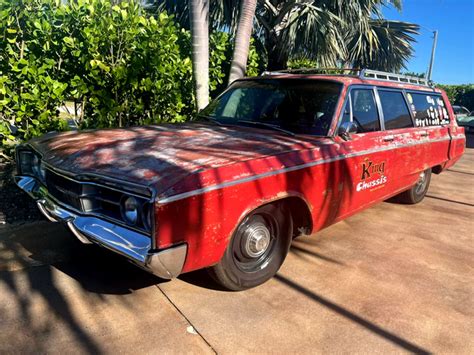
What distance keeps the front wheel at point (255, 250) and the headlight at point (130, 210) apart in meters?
0.72

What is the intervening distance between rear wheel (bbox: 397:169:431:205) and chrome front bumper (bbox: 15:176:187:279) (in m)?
4.15

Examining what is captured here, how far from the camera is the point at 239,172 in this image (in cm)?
272

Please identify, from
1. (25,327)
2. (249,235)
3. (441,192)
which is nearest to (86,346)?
(25,327)

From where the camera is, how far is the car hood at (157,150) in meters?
2.61

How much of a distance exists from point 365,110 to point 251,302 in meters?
2.32

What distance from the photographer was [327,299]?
311 centimetres

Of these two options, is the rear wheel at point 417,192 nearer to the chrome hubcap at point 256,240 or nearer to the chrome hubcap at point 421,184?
the chrome hubcap at point 421,184

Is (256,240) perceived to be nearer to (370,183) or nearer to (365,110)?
(370,183)

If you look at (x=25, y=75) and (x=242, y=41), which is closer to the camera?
(x=25, y=75)

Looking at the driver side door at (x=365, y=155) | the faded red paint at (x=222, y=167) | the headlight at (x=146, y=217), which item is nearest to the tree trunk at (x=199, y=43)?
the faded red paint at (x=222, y=167)

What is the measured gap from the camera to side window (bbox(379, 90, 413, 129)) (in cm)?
439

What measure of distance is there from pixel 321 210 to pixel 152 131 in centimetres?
179

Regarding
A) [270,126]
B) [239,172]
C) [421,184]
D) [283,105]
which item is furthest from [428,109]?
[239,172]

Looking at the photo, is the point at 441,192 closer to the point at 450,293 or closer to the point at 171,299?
the point at 450,293
